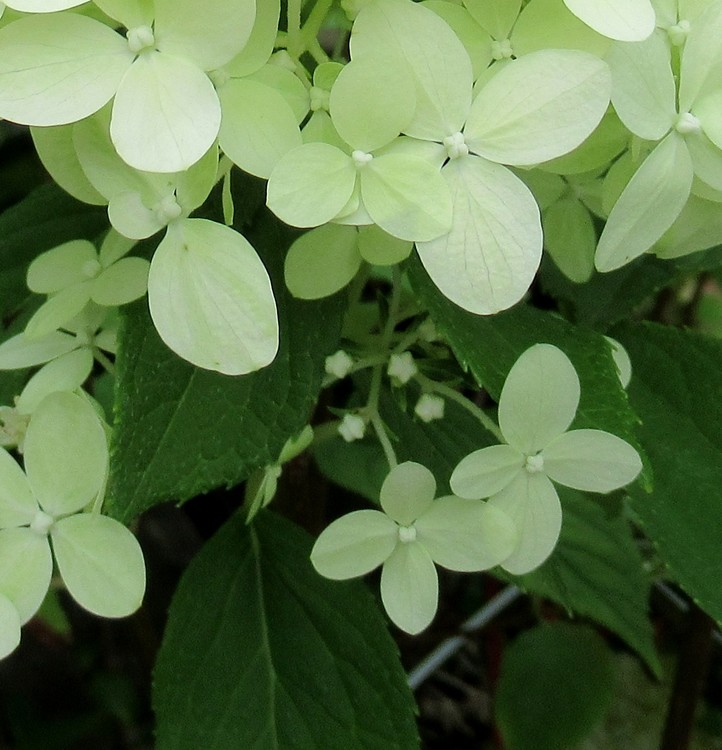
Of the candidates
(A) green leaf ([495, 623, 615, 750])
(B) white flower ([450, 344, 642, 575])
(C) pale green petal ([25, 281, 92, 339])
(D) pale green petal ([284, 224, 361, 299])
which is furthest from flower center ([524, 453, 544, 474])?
(A) green leaf ([495, 623, 615, 750])

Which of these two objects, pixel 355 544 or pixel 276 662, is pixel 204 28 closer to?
pixel 355 544

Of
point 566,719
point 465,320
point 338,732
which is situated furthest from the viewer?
point 566,719

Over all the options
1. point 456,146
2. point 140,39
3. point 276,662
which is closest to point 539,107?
point 456,146

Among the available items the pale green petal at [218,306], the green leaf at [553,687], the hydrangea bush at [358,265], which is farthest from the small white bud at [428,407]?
the green leaf at [553,687]

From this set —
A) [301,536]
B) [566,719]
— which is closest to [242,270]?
[301,536]

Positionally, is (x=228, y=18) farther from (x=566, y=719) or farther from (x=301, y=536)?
(x=566, y=719)

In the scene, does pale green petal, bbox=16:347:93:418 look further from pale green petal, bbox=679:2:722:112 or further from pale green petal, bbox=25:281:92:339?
pale green petal, bbox=679:2:722:112
